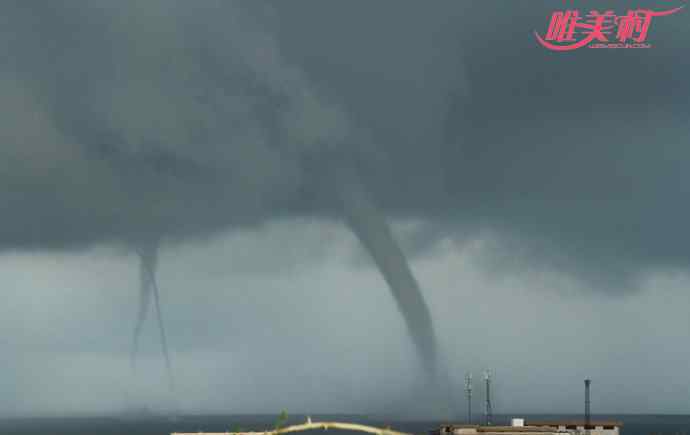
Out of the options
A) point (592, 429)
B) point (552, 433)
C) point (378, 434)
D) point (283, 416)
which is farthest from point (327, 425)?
point (592, 429)

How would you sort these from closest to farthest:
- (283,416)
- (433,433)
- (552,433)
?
1. (283,416)
2. (552,433)
3. (433,433)

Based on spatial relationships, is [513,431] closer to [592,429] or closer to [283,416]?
[592,429]

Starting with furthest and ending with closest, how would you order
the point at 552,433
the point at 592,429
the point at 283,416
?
the point at 592,429 → the point at 552,433 → the point at 283,416

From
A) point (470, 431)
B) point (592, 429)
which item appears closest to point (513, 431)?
point (470, 431)

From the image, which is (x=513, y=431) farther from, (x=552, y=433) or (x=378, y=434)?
(x=378, y=434)

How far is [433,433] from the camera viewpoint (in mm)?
195375

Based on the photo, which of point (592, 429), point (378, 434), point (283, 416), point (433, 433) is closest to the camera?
point (283, 416)

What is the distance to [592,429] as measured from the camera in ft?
601

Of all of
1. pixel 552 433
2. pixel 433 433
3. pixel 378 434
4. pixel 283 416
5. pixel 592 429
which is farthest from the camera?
pixel 433 433

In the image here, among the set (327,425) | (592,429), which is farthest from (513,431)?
(327,425)

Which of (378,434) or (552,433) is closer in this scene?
(378,434)

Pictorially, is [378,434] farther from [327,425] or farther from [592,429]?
[592,429]

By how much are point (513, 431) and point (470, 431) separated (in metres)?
6.24

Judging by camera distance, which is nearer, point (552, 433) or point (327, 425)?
point (327, 425)
